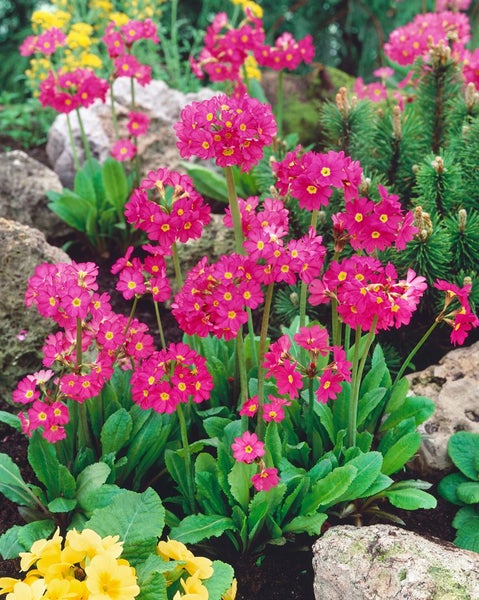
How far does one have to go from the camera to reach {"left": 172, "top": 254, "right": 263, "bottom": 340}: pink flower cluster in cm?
232

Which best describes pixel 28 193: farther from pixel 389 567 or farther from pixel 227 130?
pixel 389 567

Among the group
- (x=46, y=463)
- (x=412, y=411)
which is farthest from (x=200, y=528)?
(x=412, y=411)

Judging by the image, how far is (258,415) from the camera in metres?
2.75

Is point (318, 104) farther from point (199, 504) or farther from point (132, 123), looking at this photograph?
point (199, 504)

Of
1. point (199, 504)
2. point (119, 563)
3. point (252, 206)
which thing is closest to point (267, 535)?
point (199, 504)

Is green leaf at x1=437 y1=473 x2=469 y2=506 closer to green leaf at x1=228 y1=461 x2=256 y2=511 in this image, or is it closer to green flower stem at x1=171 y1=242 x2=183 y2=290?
green leaf at x1=228 y1=461 x2=256 y2=511

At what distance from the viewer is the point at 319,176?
2340 mm

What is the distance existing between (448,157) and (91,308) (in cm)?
205

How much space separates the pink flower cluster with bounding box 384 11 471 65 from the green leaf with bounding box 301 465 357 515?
2.91m

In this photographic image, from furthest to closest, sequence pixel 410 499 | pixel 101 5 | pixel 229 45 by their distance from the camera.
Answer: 1. pixel 101 5
2. pixel 229 45
3. pixel 410 499

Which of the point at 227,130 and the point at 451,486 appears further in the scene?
the point at 451,486

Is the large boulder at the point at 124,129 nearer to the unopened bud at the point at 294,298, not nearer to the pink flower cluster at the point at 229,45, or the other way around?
the pink flower cluster at the point at 229,45

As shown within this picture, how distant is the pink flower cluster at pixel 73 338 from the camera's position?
7.97ft

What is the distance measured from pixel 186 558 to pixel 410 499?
90 centimetres
